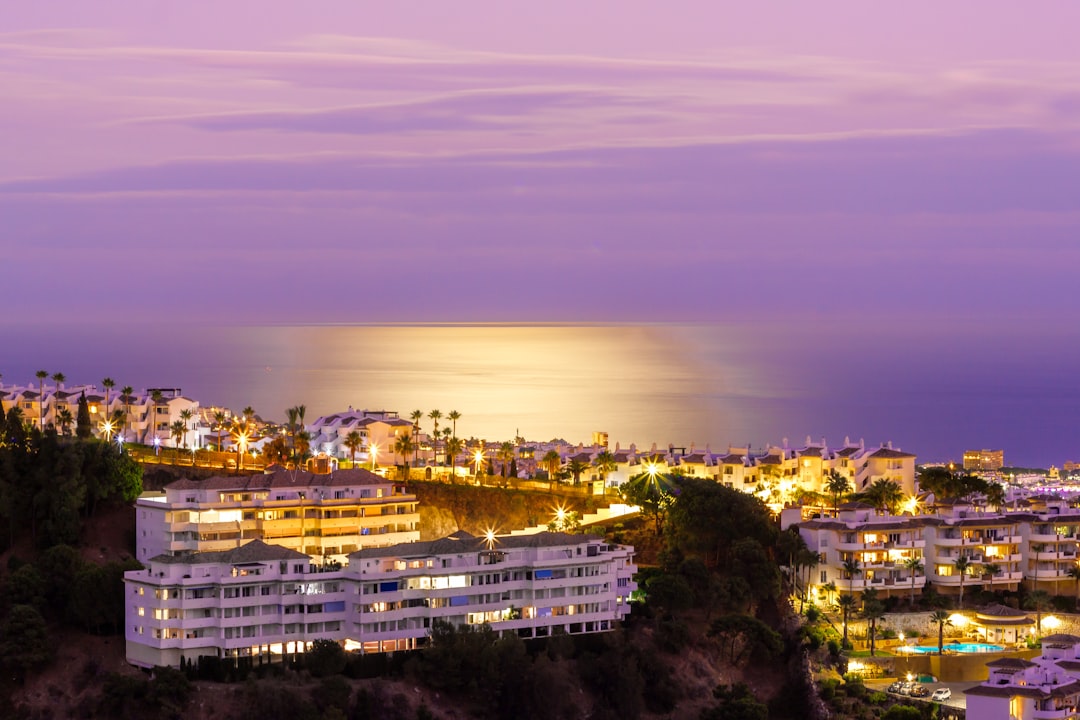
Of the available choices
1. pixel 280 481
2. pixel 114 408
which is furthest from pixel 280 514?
pixel 114 408

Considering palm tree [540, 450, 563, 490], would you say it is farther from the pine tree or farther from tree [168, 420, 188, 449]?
the pine tree

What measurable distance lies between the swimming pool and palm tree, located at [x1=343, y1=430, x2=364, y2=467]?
21.5 meters

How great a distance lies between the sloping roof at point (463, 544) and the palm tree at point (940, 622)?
988 centimetres

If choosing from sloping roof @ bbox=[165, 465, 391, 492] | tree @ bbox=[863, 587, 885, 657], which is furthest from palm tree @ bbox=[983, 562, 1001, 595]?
sloping roof @ bbox=[165, 465, 391, 492]

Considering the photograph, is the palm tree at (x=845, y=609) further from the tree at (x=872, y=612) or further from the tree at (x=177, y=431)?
the tree at (x=177, y=431)

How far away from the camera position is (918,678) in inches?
1907

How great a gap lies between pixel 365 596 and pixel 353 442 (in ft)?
67.4

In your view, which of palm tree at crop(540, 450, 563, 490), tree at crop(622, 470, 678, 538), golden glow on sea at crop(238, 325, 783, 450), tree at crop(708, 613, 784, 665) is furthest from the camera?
golden glow on sea at crop(238, 325, 783, 450)

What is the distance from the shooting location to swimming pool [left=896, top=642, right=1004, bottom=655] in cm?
5019

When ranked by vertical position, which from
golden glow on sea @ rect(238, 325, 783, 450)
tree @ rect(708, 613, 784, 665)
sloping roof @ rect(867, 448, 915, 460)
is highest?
golden glow on sea @ rect(238, 325, 783, 450)

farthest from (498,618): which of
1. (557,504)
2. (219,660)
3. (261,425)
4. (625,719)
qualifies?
(261,425)

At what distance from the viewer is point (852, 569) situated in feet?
171

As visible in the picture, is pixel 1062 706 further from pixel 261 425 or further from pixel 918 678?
pixel 261 425

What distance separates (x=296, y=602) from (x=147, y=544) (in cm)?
655
